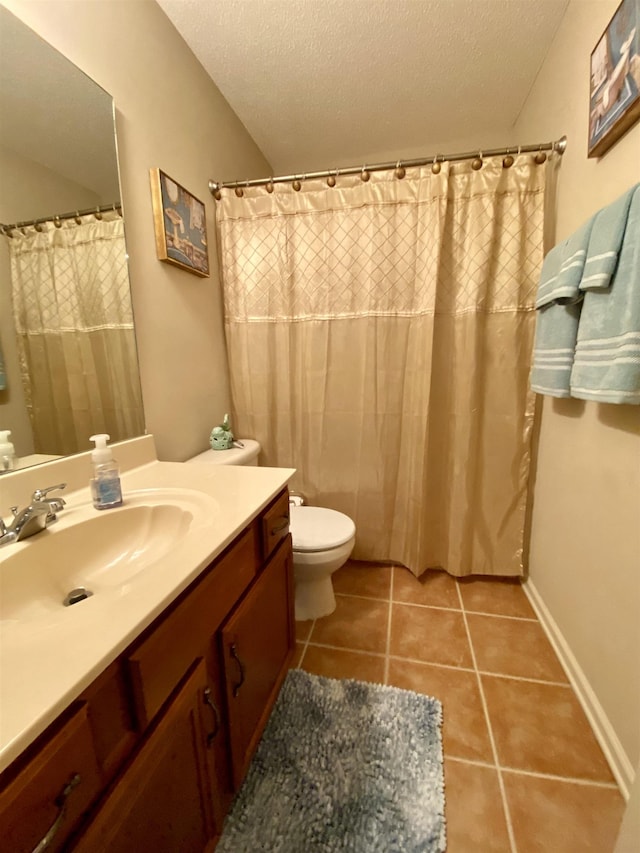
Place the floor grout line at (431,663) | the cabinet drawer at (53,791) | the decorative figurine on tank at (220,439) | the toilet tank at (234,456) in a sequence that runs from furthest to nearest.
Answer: the decorative figurine on tank at (220,439) < the toilet tank at (234,456) < the floor grout line at (431,663) < the cabinet drawer at (53,791)

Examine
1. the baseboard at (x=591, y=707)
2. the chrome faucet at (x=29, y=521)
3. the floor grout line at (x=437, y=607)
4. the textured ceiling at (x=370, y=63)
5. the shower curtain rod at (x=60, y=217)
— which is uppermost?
the textured ceiling at (x=370, y=63)

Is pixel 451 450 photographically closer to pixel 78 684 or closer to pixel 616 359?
pixel 616 359

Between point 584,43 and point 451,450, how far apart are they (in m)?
1.50

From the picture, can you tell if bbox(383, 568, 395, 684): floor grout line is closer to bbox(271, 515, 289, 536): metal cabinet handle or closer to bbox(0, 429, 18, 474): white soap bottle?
bbox(271, 515, 289, 536): metal cabinet handle

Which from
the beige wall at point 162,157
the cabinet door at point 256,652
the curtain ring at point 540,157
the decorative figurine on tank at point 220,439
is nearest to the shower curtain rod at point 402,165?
the curtain ring at point 540,157

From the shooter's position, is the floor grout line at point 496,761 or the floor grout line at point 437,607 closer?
the floor grout line at point 496,761

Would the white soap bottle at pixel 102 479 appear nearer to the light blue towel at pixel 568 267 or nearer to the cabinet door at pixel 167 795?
the cabinet door at pixel 167 795

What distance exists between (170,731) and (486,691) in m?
1.11

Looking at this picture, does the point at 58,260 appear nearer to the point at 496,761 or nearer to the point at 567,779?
the point at 496,761

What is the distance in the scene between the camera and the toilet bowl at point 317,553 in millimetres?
1305

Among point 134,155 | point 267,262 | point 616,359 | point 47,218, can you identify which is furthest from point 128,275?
point 616,359

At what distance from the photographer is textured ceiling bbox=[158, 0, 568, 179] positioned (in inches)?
48.6

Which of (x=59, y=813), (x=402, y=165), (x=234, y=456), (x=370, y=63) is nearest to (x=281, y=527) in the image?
(x=234, y=456)

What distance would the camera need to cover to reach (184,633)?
0.59 metres
